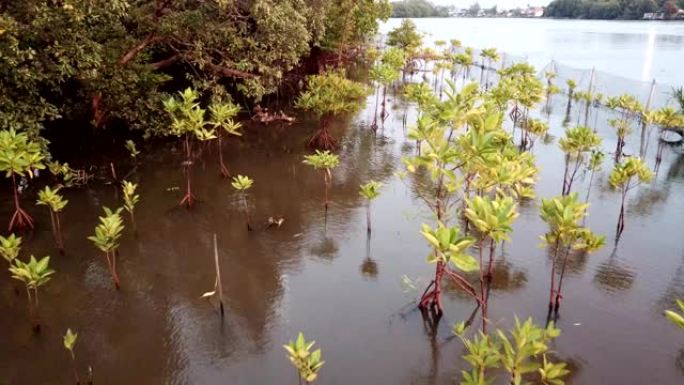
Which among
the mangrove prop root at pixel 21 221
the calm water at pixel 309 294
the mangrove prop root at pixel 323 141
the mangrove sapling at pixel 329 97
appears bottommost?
the calm water at pixel 309 294

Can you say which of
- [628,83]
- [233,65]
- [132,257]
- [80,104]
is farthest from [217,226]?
[628,83]

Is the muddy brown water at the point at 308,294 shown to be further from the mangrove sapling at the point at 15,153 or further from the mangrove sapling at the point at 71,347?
the mangrove sapling at the point at 15,153

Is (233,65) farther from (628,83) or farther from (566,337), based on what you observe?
(628,83)

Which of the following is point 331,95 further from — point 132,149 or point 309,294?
point 309,294

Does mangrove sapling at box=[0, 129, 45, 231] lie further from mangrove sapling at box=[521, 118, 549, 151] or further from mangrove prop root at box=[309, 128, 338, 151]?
mangrove sapling at box=[521, 118, 549, 151]

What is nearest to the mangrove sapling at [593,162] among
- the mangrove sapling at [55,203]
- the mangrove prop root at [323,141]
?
the mangrove prop root at [323,141]

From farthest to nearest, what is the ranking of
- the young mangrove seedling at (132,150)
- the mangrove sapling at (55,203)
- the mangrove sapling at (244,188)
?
1. the young mangrove seedling at (132,150)
2. the mangrove sapling at (244,188)
3. the mangrove sapling at (55,203)
